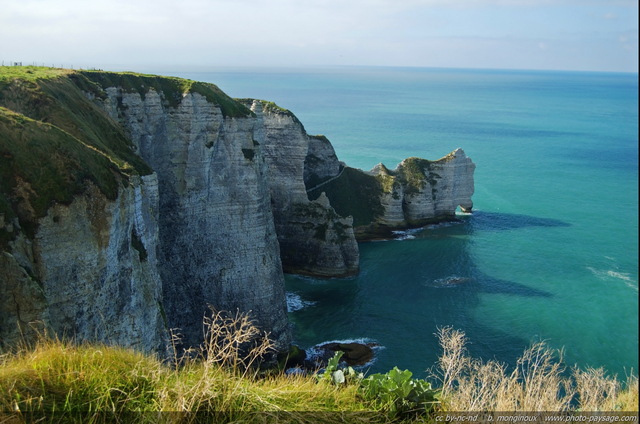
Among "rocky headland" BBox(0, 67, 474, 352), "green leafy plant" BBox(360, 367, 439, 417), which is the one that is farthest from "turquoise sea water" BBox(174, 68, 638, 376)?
"rocky headland" BBox(0, 67, 474, 352)

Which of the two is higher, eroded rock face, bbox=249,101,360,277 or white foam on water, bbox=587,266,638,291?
eroded rock face, bbox=249,101,360,277

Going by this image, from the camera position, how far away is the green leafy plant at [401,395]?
10.5m

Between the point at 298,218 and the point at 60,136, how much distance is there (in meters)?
37.6

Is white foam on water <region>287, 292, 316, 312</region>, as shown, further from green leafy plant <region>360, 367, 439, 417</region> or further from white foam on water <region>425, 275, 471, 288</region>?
green leafy plant <region>360, 367, 439, 417</region>

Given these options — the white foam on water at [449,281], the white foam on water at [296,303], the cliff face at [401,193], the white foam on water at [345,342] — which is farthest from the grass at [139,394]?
the cliff face at [401,193]

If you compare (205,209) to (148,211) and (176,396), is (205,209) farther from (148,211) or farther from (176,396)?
(176,396)

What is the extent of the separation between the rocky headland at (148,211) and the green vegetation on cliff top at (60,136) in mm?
64

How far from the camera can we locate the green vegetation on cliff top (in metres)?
19.6

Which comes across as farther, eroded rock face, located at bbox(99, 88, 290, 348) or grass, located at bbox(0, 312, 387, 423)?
eroded rock face, located at bbox(99, 88, 290, 348)

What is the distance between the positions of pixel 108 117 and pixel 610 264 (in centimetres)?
5204

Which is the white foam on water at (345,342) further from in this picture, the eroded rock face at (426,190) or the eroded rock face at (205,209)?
the eroded rock face at (426,190)

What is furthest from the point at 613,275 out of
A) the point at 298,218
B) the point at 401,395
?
the point at 401,395

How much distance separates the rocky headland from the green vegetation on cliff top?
64 millimetres

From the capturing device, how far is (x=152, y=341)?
2386 centimetres
